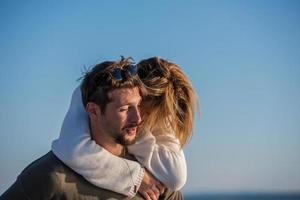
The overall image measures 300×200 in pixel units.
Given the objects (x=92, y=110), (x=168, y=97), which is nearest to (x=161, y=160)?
(x=168, y=97)

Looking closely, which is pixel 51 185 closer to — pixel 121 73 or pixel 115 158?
pixel 115 158

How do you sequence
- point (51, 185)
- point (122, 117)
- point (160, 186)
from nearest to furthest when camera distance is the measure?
point (51, 185) < point (122, 117) < point (160, 186)

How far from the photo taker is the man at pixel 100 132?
3.32 meters

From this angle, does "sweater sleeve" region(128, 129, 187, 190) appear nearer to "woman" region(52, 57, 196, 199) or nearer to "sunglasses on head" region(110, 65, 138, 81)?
"woman" region(52, 57, 196, 199)

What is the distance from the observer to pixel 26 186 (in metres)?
3.31

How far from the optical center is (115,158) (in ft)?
11.3

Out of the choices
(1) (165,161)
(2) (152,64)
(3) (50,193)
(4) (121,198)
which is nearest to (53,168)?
(3) (50,193)

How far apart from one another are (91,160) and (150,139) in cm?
49

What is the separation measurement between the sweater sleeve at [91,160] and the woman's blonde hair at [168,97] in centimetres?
39

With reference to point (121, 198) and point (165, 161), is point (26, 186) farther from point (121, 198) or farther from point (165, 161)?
point (165, 161)

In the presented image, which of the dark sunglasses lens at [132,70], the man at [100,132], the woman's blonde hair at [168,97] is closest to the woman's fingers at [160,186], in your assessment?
the man at [100,132]

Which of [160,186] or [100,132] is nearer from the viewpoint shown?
[100,132]

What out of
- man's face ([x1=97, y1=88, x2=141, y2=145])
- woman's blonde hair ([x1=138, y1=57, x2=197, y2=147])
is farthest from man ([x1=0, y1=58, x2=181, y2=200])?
woman's blonde hair ([x1=138, y1=57, x2=197, y2=147])

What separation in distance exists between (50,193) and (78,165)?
0.78 feet
